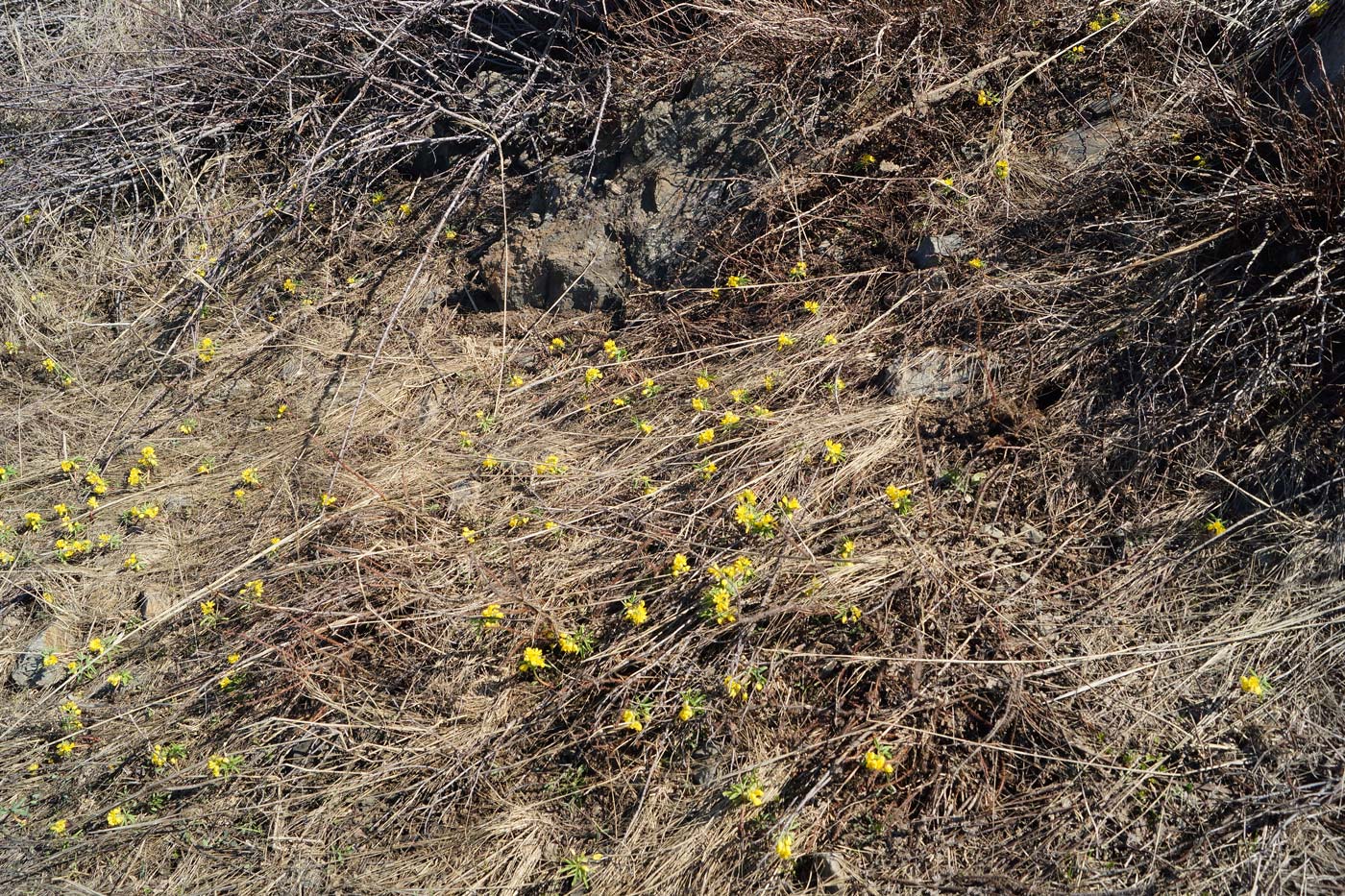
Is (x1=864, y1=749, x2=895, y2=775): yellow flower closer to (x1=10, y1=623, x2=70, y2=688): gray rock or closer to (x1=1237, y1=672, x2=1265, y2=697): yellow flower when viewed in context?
(x1=1237, y1=672, x2=1265, y2=697): yellow flower

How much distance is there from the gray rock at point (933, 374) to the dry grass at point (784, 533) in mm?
45

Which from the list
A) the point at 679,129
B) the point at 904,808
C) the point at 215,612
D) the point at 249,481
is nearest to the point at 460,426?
the point at 249,481

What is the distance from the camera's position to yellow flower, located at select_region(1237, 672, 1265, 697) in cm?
243

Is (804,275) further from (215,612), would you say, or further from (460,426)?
(215,612)

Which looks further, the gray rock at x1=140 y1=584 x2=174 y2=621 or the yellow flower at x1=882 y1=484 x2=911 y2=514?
the gray rock at x1=140 y1=584 x2=174 y2=621

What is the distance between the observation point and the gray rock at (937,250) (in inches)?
149

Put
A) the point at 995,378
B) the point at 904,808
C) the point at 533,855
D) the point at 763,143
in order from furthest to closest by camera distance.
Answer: the point at 763,143, the point at 995,378, the point at 533,855, the point at 904,808

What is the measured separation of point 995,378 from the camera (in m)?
3.40

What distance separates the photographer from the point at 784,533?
3111 millimetres

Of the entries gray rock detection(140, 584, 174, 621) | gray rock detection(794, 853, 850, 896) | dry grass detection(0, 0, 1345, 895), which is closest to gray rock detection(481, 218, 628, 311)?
dry grass detection(0, 0, 1345, 895)

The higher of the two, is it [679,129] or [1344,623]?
[679,129]

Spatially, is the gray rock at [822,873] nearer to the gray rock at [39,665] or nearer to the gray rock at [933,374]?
the gray rock at [933,374]

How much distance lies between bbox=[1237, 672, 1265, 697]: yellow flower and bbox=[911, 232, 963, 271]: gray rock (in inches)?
76.5

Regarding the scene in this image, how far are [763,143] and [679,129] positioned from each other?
0.50m
